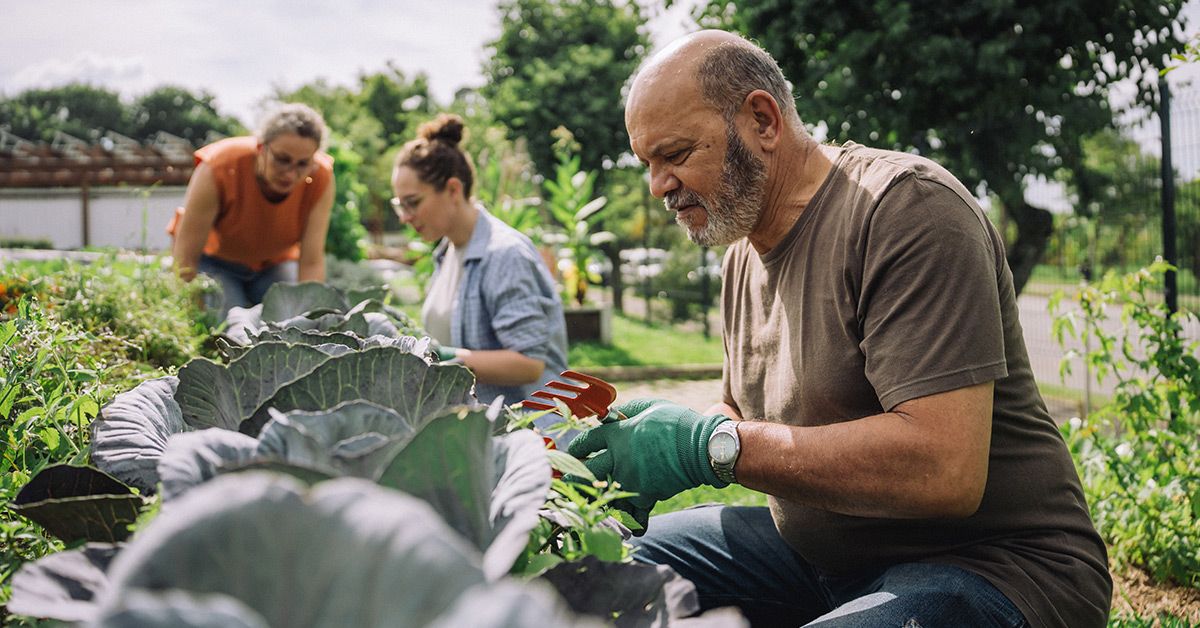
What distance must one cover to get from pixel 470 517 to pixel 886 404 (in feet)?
3.38

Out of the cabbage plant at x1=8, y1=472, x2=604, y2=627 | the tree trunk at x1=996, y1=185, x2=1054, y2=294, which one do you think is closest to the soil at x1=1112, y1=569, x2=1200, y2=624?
the cabbage plant at x1=8, y1=472, x2=604, y2=627

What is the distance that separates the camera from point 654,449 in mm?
1660

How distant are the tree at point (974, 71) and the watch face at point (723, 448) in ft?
15.5

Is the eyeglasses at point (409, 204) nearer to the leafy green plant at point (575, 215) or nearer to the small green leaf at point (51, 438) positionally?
the small green leaf at point (51, 438)

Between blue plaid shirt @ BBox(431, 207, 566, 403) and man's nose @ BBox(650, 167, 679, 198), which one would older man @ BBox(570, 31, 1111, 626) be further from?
blue plaid shirt @ BBox(431, 207, 566, 403)

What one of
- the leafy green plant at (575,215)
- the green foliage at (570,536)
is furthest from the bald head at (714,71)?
the leafy green plant at (575,215)

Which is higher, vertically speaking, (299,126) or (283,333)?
(299,126)

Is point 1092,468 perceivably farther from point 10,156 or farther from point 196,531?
point 10,156

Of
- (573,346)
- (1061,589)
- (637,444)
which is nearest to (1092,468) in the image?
(1061,589)

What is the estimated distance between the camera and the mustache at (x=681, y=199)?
207 cm

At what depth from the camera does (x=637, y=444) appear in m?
1.66

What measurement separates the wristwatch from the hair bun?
270cm

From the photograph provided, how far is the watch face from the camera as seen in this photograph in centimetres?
166

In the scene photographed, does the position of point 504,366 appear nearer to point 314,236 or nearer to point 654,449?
point 314,236
